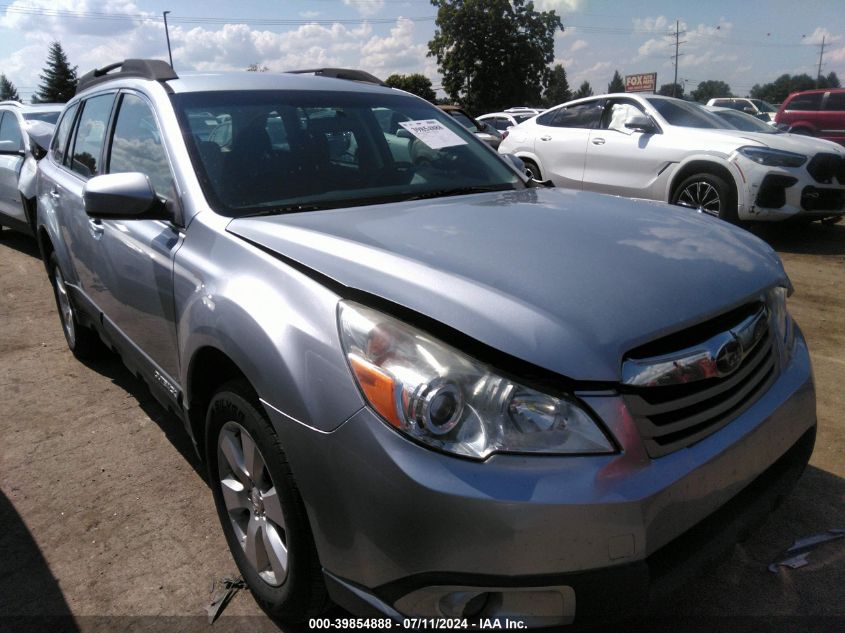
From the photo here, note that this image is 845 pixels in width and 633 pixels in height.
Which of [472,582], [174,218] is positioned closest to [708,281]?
[472,582]

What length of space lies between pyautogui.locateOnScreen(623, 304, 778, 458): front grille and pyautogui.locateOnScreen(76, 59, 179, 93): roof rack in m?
2.50

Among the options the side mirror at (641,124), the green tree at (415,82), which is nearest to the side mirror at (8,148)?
the side mirror at (641,124)

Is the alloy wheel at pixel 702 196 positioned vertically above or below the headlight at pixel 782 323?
below

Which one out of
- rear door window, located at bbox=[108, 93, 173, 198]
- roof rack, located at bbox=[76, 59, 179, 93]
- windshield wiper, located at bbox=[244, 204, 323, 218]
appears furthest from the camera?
roof rack, located at bbox=[76, 59, 179, 93]

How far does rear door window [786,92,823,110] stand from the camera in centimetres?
1609

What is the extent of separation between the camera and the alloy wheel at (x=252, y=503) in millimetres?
1950

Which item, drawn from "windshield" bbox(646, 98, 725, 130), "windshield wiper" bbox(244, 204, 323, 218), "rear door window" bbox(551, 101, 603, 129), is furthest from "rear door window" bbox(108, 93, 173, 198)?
"rear door window" bbox(551, 101, 603, 129)

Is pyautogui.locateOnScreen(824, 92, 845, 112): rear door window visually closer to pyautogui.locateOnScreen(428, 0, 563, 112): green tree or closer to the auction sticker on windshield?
the auction sticker on windshield

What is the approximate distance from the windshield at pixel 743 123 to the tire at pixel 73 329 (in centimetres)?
697

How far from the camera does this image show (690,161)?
737cm

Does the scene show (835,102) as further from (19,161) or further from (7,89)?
(7,89)

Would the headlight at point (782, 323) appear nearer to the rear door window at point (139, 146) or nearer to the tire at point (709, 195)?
the rear door window at point (139, 146)

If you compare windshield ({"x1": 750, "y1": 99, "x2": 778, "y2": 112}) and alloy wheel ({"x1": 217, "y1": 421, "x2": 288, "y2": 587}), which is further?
windshield ({"x1": 750, "y1": 99, "x2": 778, "y2": 112})

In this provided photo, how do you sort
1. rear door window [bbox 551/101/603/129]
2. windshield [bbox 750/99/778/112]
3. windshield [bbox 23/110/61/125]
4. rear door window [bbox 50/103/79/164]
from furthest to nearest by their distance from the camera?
windshield [bbox 750/99/778/112]
rear door window [bbox 551/101/603/129]
windshield [bbox 23/110/61/125]
rear door window [bbox 50/103/79/164]
